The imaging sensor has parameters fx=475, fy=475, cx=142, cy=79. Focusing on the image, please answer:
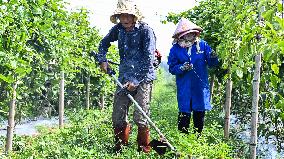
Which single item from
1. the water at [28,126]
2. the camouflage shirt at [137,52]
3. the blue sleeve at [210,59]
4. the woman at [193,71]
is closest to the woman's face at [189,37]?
the woman at [193,71]

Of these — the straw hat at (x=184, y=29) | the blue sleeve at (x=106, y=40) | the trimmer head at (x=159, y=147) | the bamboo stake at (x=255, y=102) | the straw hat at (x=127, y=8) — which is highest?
the straw hat at (x=127, y=8)

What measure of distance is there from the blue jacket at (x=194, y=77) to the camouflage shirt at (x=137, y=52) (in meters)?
0.40

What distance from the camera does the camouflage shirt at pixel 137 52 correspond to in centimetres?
498

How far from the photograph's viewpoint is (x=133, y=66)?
16.7ft

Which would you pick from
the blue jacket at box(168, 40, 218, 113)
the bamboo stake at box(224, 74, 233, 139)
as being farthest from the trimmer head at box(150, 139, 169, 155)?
the bamboo stake at box(224, 74, 233, 139)

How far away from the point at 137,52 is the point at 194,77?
2.40 ft

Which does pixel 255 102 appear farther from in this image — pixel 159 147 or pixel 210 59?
pixel 210 59

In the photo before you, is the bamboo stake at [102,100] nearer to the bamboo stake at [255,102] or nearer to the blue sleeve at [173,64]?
the blue sleeve at [173,64]

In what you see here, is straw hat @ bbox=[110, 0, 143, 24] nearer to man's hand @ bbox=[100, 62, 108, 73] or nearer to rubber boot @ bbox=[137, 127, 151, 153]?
man's hand @ bbox=[100, 62, 108, 73]

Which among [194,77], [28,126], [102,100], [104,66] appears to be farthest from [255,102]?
[102,100]

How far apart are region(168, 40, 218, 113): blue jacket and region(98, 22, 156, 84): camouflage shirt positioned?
40 centimetres

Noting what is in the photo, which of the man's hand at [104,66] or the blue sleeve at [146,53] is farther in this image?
the man's hand at [104,66]

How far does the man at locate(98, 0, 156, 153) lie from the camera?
497 cm

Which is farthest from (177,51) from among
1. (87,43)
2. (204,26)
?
(87,43)
